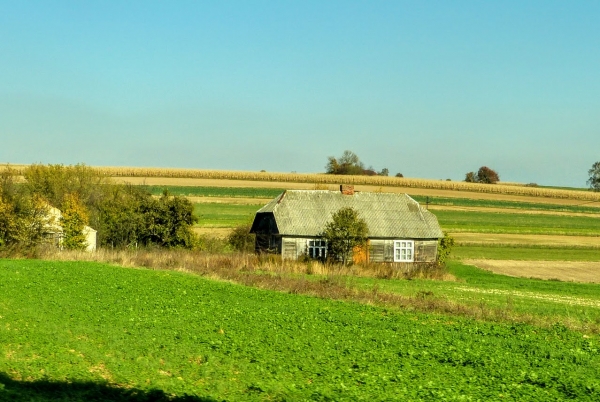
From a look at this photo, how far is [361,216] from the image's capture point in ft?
186

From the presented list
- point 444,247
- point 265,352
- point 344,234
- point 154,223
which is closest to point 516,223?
point 444,247

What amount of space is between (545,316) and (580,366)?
31.6 feet

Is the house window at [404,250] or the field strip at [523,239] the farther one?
the field strip at [523,239]

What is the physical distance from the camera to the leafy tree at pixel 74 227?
52812mm

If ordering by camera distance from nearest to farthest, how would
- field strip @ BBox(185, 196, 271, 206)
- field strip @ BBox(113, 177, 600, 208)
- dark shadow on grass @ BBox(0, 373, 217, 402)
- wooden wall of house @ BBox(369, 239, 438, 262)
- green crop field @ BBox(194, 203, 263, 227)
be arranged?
dark shadow on grass @ BBox(0, 373, 217, 402)
wooden wall of house @ BBox(369, 239, 438, 262)
green crop field @ BBox(194, 203, 263, 227)
field strip @ BBox(185, 196, 271, 206)
field strip @ BBox(113, 177, 600, 208)

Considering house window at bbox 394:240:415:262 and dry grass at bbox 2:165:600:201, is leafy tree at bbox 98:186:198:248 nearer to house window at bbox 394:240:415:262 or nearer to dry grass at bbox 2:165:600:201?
house window at bbox 394:240:415:262

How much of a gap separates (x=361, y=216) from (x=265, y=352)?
3987 cm

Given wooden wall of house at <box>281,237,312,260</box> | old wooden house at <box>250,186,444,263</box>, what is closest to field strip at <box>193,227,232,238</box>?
old wooden house at <box>250,186,444,263</box>

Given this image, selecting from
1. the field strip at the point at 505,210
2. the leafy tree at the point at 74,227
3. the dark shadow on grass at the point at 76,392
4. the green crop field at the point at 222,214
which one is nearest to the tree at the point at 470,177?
the field strip at the point at 505,210

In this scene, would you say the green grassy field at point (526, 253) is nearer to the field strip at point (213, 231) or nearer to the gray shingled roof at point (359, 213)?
the gray shingled roof at point (359, 213)

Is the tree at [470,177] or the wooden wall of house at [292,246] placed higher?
the tree at [470,177]

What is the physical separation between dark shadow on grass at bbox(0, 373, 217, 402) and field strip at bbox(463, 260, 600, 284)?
149 feet

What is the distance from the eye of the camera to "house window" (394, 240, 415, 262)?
183 feet

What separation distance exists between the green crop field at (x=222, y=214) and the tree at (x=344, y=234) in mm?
17790
